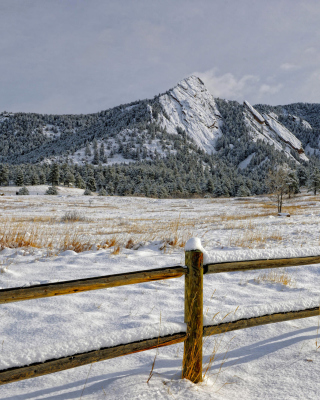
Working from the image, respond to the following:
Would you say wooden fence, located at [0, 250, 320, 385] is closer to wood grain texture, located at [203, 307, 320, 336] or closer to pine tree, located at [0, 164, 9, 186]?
wood grain texture, located at [203, 307, 320, 336]

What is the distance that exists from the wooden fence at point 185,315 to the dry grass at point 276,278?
10.5ft

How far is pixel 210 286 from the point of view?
529 centimetres

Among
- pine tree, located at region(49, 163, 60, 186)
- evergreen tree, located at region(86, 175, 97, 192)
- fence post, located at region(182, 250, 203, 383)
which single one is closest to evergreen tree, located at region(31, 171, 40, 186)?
pine tree, located at region(49, 163, 60, 186)

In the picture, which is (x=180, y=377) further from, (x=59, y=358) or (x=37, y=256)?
(x=37, y=256)

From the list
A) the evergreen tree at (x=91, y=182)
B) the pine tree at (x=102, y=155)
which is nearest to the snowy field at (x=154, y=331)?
the evergreen tree at (x=91, y=182)

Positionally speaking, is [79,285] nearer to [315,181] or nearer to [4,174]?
[315,181]

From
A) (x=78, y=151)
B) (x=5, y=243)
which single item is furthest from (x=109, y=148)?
(x=5, y=243)

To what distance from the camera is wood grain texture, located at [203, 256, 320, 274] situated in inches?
94.7

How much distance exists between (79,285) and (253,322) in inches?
70.0

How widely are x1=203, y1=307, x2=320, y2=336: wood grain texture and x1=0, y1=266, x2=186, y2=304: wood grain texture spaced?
623 mm

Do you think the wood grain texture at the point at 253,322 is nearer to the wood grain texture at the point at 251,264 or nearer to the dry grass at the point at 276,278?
the wood grain texture at the point at 251,264

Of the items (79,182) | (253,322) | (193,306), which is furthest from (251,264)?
(79,182)

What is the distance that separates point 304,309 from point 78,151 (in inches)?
7188

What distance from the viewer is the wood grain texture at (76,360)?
1.73 m
